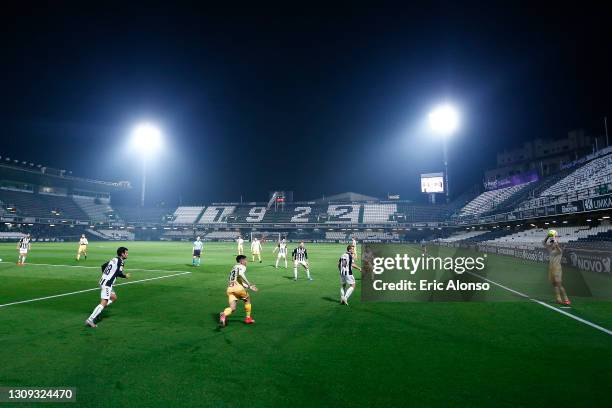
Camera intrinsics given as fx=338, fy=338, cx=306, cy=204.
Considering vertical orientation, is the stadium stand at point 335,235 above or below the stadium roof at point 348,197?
below

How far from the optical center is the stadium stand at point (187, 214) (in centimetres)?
9636

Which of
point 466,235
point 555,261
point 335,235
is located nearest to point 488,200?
point 466,235

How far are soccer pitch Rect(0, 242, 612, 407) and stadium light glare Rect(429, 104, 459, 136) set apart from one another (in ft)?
174

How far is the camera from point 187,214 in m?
99.1

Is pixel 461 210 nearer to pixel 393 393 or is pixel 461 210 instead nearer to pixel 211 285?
pixel 211 285

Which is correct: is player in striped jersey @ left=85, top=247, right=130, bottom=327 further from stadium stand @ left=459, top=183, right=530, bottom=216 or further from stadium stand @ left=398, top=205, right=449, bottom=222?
stadium stand @ left=398, top=205, right=449, bottom=222

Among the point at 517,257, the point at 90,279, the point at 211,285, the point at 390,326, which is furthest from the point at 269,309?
the point at 517,257

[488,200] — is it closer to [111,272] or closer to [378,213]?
[378,213]

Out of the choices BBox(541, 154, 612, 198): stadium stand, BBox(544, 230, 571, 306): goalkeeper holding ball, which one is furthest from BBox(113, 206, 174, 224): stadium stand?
BBox(544, 230, 571, 306): goalkeeper holding ball

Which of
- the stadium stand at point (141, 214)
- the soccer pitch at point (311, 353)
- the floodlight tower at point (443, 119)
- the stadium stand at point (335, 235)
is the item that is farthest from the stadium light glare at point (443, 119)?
the stadium stand at point (141, 214)

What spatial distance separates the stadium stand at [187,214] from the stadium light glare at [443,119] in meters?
67.5

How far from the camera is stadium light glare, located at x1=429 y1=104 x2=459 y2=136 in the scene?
59.0 meters

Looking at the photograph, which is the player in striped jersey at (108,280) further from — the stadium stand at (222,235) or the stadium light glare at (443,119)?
the stadium stand at (222,235)

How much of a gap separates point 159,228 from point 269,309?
9238cm
